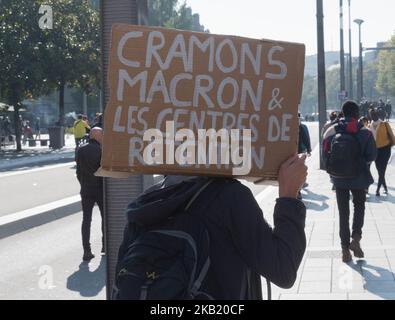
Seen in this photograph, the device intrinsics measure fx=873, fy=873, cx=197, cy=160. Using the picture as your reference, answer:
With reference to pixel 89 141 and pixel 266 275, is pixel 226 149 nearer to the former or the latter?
pixel 266 275

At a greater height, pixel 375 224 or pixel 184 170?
pixel 184 170

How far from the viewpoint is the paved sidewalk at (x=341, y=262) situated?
8.18 metres

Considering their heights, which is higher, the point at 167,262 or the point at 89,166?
the point at 167,262

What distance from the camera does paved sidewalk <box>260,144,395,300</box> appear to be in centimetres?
818

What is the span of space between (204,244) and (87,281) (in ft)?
23.4

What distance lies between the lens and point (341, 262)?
9922 mm

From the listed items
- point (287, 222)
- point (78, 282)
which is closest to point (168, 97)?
point (287, 222)

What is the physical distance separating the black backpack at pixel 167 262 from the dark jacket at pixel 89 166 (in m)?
7.95

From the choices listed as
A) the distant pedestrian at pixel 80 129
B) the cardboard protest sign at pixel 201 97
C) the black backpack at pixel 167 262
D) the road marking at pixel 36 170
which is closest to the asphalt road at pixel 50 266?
the cardboard protest sign at pixel 201 97

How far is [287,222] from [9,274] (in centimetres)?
768

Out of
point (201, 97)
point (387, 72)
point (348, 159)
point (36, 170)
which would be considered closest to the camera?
point (201, 97)

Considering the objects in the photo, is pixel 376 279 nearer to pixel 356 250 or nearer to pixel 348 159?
pixel 356 250

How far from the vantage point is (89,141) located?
1081 cm

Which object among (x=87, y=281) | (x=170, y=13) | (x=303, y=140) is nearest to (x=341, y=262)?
(x=87, y=281)
